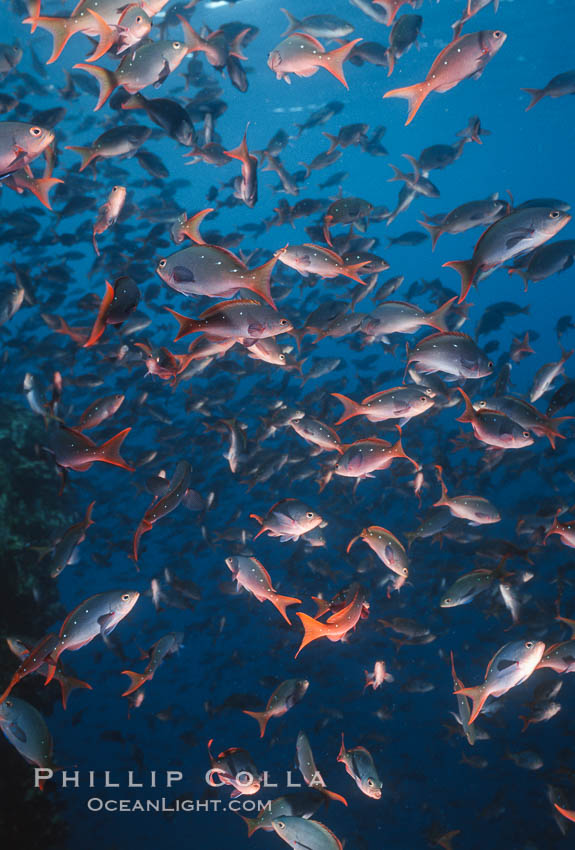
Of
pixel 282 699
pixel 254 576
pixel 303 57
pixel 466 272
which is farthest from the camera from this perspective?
pixel 303 57

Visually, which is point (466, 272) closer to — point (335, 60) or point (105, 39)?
point (335, 60)

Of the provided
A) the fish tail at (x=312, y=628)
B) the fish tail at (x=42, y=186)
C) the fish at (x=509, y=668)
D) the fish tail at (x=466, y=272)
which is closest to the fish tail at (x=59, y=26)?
the fish tail at (x=42, y=186)

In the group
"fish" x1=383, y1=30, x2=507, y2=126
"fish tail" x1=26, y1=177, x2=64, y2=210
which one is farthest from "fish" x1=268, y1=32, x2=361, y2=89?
"fish tail" x1=26, y1=177, x2=64, y2=210

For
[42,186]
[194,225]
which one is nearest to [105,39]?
[42,186]

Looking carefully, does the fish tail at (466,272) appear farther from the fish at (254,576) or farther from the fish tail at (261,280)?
the fish at (254,576)

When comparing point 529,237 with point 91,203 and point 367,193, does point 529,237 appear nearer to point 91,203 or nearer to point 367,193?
point 91,203

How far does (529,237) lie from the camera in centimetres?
345

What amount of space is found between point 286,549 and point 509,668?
19447 mm

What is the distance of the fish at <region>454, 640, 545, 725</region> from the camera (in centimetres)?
368

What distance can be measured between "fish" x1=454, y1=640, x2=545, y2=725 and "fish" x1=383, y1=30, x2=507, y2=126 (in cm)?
412

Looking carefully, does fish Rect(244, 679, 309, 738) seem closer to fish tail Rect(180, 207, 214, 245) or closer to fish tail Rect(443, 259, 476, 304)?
fish tail Rect(443, 259, 476, 304)

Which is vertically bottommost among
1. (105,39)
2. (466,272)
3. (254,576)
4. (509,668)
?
(509,668)

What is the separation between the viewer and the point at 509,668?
12.1 ft

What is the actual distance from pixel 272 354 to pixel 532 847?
408 inches
